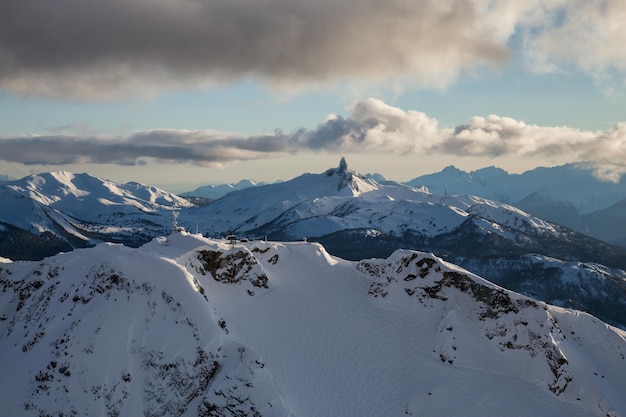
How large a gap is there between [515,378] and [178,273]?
51.5m

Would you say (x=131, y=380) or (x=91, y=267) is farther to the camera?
(x=91, y=267)

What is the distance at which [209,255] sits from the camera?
81.2 meters

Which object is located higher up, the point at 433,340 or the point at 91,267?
the point at 91,267

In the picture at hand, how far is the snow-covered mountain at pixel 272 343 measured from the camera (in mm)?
58188

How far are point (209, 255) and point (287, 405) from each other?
3133 cm

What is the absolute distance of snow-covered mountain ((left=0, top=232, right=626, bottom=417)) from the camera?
58188 mm

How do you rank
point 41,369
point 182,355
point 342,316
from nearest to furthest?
point 41,369, point 182,355, point 342,316

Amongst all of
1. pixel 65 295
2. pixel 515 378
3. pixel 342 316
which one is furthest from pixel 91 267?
pixel 515 378

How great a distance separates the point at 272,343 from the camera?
69.8 meters

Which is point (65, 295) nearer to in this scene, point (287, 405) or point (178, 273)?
point (178, 273)

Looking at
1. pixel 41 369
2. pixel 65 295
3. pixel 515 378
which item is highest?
pixel 65 295

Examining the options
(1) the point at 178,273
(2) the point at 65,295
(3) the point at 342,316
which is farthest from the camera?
(3) the point at 342,316

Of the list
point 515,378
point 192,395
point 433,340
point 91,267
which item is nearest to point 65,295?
point 91,267

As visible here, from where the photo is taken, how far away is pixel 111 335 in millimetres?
61344
